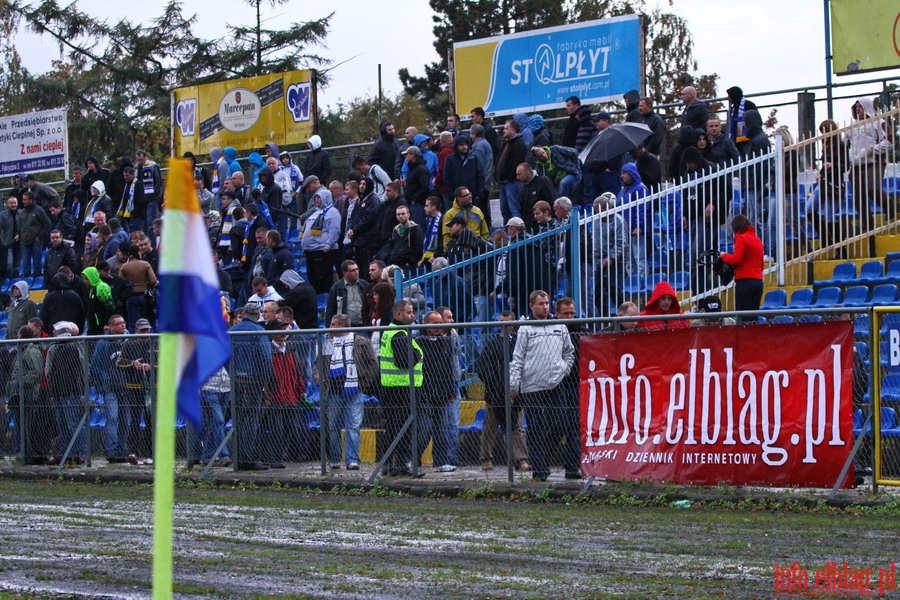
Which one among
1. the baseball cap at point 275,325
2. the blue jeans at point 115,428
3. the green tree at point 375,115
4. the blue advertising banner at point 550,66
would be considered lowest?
the blue jeans at point 115,428

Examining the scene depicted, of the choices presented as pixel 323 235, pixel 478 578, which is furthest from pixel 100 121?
pixel 478 578

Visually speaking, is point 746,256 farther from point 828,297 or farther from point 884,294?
point 884,294

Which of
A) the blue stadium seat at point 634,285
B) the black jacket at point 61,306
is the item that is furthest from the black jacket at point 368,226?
the blue stadium seat at point 634,285

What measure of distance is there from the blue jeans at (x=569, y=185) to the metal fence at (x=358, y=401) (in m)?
3.60

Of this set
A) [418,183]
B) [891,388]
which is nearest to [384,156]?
[418,183]

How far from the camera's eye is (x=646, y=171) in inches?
723

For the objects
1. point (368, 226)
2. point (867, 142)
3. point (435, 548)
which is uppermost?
point (867, 142)

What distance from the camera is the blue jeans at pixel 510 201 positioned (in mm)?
19344

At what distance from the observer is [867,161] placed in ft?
55.1

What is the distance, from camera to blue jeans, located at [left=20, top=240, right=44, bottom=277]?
28.6 meters

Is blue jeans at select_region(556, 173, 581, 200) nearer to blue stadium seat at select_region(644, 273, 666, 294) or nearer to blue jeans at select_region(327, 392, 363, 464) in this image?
blue stadium seat at select_region(644, 273, 666, 294)

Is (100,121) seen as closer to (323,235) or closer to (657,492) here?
(323,235)

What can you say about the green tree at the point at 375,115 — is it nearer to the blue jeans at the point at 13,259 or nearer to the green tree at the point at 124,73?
the green tree at the point at 124,73

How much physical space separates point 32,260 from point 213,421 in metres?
14.0
